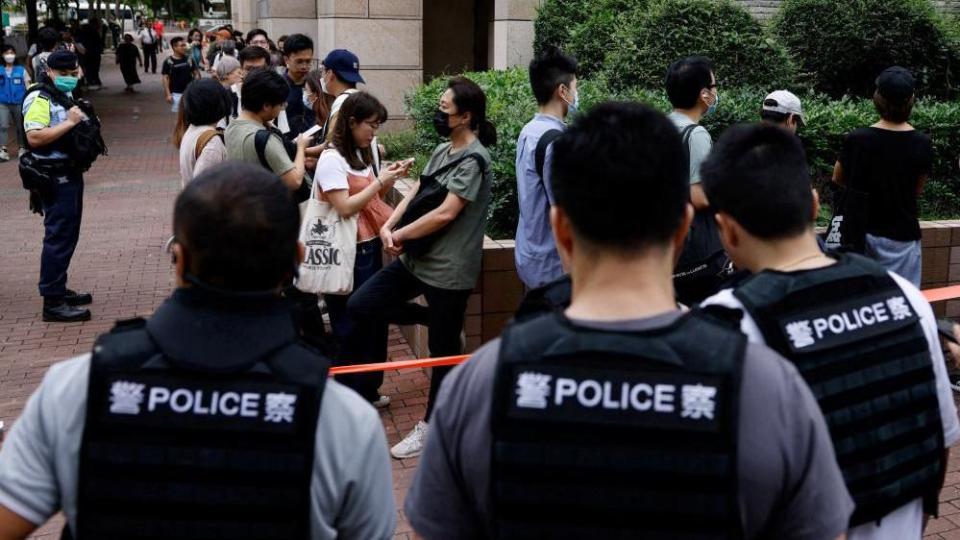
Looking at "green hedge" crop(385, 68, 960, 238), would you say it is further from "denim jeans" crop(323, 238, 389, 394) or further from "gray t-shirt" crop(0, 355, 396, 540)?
"gray t-shirt" crop(0, 355, 396, 540)

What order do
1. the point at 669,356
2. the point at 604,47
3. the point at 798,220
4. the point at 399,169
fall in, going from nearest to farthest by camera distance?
the point at 669,356 < the point at 798,220 < the point at 399,169 < the point at 604,47

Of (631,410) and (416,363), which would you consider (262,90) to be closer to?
(416,363)

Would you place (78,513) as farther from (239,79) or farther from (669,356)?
(239,79)

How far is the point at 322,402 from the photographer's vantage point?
73.2 inches

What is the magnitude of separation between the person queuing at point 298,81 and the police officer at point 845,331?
5.54m

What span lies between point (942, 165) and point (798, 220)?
6123mm

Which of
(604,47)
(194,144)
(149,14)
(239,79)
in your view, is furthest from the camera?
(149,14)

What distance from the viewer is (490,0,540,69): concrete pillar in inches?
522

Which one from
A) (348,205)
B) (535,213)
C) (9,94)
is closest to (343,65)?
(348,205)

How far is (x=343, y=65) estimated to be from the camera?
622cm

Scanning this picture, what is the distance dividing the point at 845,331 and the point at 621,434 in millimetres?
823

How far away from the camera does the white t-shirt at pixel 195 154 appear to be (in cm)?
547

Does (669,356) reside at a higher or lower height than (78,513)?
higher

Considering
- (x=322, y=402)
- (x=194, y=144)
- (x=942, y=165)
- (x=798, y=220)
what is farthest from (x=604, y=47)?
(x=322, y=402)
